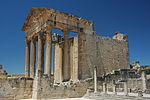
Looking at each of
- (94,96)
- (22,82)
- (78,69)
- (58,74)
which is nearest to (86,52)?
(78,69)

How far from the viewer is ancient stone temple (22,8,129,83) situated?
21938mm

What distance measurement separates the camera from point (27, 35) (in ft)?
88.3

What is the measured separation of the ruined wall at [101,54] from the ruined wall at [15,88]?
821 centimetres

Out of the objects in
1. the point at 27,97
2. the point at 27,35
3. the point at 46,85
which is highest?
the point at 27,35

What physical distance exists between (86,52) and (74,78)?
11.7 ft

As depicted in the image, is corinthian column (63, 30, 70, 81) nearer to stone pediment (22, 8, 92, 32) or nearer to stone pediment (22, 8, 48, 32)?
stone pediment (22, 8, 92, 32)

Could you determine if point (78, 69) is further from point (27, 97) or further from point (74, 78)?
point (27, 97)

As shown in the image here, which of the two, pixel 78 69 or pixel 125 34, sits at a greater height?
pixel 125 34

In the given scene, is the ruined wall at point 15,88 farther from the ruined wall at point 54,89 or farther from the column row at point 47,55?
the column row at point 47,55

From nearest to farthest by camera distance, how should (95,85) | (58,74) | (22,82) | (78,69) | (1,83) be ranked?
1. (1,83)
2. (22,82)
3. (95,85)
4. (78,69)
5. (58,74)

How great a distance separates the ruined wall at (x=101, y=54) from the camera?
2392 centimetres

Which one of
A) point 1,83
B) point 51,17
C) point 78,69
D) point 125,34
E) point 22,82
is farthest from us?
point 125,34

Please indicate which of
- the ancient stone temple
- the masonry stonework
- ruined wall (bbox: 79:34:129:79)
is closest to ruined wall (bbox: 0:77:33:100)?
the masonry stonework

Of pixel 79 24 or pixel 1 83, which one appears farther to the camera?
pixel 79 24
